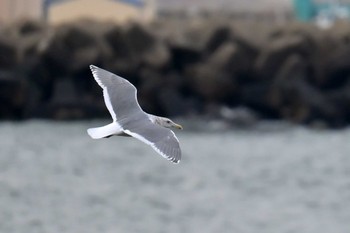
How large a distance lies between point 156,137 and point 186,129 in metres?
10.2

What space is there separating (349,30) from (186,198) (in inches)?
357

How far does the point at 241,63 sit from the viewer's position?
62.5 ft

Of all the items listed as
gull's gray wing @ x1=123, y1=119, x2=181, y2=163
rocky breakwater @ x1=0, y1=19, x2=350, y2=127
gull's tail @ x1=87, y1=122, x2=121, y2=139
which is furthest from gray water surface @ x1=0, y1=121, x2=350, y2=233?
gull's tail @ x1=87, y1=122, x2=121, y2=139

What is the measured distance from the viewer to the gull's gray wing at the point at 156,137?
22.9 feet

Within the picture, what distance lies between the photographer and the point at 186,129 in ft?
56.9

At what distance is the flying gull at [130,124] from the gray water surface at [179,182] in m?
3.75

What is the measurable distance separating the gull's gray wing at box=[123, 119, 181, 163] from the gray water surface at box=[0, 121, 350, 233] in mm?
4185

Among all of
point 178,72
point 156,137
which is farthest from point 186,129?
point 156,137

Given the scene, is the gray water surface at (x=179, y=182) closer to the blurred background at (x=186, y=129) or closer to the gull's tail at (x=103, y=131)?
the blurred background at (x=186, y=129)

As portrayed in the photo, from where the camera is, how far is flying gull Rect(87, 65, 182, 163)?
275 inches

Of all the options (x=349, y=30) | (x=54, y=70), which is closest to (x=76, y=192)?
(x=54, y=70)

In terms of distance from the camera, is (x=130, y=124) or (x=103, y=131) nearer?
(x=103, y=131)

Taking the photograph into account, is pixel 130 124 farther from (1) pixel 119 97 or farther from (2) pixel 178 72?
(2) pixel 178 72

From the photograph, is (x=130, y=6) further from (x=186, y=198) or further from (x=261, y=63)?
(x=186, y=198)
